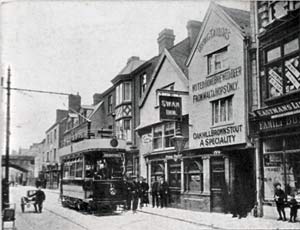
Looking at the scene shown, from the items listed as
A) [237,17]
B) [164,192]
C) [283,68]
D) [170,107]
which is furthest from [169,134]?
[283,68]

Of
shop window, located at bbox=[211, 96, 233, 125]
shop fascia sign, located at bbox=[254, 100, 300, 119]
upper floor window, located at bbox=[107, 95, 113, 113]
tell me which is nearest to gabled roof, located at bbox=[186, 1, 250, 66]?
shop window, located at bbox=[211, 96, 233, 125]

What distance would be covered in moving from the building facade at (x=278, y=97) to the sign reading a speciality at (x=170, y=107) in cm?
308

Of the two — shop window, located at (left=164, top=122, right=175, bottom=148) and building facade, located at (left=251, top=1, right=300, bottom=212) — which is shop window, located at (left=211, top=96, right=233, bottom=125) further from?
shop window, located at (left=164, top=122, right=175, bottom=148)

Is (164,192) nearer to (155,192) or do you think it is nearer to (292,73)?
(155,192)

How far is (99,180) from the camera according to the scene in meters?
12.4

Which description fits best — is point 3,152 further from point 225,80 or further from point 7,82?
point 225,80

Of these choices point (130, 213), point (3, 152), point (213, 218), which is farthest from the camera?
point (130, 213)

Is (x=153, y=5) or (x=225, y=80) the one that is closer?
(x=153, y=5)

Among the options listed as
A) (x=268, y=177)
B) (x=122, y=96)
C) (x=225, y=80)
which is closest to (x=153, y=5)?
(x=225, y=80)

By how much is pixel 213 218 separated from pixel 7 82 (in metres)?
6.39

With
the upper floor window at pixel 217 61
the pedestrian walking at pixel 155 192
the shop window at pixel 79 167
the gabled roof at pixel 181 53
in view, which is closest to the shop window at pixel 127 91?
the gabled roof at pixel 181 53

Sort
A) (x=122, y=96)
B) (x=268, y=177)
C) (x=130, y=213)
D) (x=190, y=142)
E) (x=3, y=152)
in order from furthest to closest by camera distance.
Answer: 1. (x=122, y=96)
2. (x=190, y=142)
3. (x=130, y=213)
4. (x=268, y=177)
5. (x=3, y=152)

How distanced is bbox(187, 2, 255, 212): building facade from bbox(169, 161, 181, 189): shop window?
78cm

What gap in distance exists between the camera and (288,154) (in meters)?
9.31
